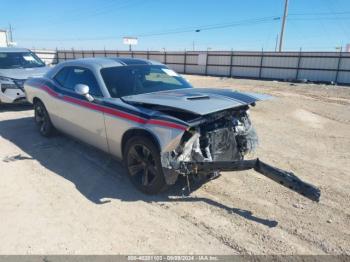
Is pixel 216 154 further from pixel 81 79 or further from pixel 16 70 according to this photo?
pixel 16 70

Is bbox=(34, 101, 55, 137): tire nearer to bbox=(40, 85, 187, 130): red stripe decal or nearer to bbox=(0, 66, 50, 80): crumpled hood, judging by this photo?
bbox=(40, 85, 187, 130): red stripe decal

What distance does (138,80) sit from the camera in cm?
468

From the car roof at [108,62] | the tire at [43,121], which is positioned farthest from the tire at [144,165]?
the tire at [43,121]

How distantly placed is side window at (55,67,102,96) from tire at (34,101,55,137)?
3.52ft

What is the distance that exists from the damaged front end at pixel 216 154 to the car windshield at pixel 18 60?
8.01 m

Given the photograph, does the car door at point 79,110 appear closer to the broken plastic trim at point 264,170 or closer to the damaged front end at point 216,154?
the damaged front end at point 216,154

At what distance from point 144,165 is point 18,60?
26.1ft

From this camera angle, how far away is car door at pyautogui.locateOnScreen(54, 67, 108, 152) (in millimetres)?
4426

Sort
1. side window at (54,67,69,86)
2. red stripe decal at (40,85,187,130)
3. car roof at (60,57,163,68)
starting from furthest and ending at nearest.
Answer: side window at (54,67,69,86) → car roof at (60,57,163,68) → red stripe decal at (40,85,187,130)

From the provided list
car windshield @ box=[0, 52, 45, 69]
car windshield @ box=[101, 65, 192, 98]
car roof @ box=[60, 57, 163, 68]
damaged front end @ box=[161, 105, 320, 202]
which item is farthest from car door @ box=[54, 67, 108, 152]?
car windshield @ box=[0, 52, 45, 69]

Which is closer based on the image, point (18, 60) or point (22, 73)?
point (22, 73)

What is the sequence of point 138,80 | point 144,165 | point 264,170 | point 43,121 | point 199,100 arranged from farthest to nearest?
point 43,121, point 138,80, point 144,165, point 199,100, point 264,170

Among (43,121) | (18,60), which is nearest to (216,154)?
(43,121)

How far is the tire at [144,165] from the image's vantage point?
3690mm
